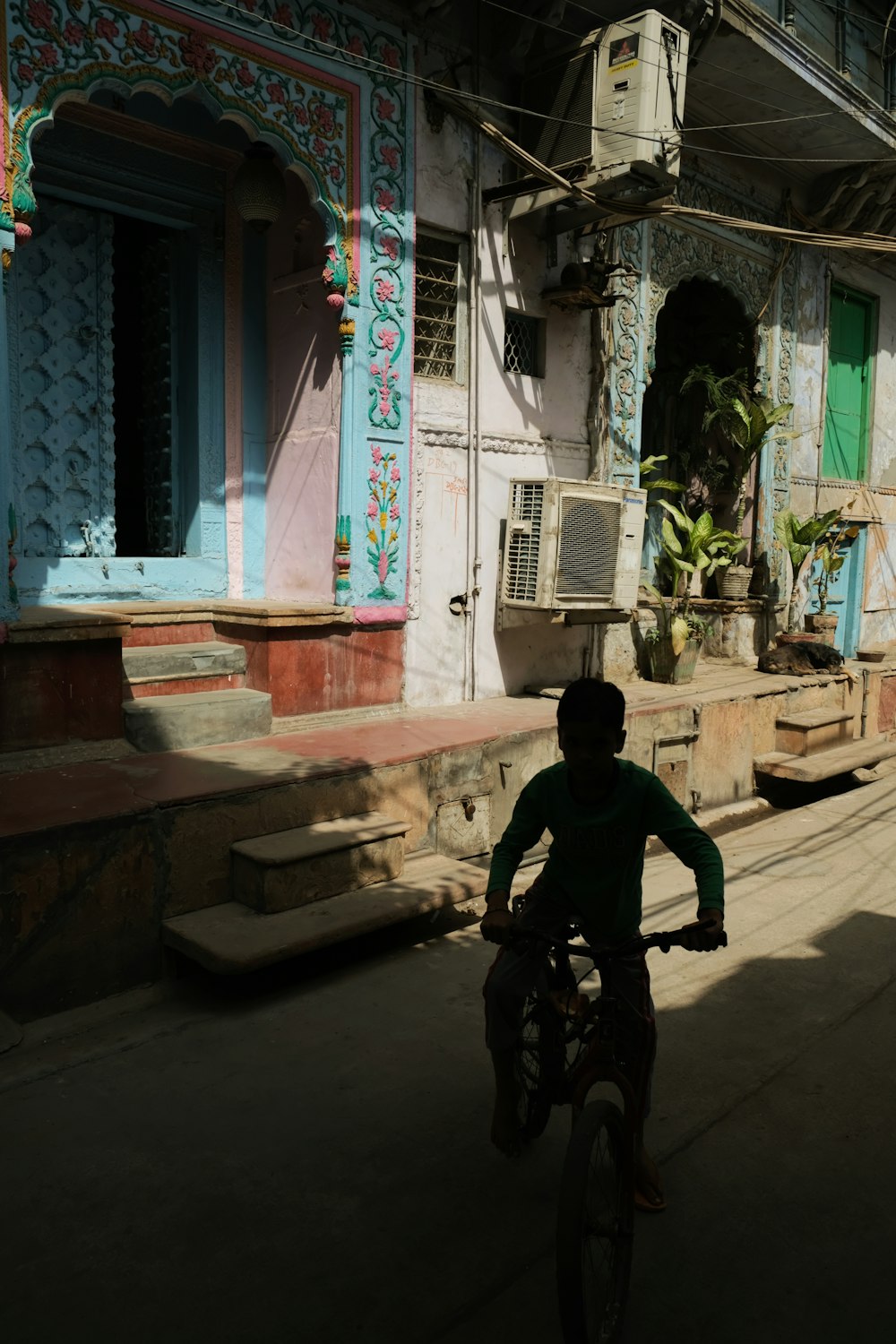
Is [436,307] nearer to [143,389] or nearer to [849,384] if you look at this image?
[143,389]

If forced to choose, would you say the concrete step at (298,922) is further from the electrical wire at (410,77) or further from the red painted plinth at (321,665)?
the electrical wire at (410,77)

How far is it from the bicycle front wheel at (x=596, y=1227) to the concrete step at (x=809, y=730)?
313 inches

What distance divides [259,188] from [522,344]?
2764 millimetres

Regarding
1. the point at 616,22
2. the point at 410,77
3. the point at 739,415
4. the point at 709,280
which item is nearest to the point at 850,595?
the point at 739,415

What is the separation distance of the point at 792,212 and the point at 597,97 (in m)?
4.76

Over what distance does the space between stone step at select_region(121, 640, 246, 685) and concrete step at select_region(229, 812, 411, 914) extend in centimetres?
169

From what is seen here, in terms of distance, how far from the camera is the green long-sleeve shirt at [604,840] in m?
2.92

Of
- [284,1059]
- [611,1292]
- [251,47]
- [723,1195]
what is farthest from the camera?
[251,47]

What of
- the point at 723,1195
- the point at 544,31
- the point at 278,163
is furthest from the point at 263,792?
the point at 544,31

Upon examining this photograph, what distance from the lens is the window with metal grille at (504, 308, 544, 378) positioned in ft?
28.8

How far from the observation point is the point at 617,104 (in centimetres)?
781

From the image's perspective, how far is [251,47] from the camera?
636 centimetres

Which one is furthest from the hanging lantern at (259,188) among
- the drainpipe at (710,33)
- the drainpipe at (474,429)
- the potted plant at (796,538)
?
the potted plant at (796,538)

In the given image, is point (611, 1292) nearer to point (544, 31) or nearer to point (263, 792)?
point (263, 792)
